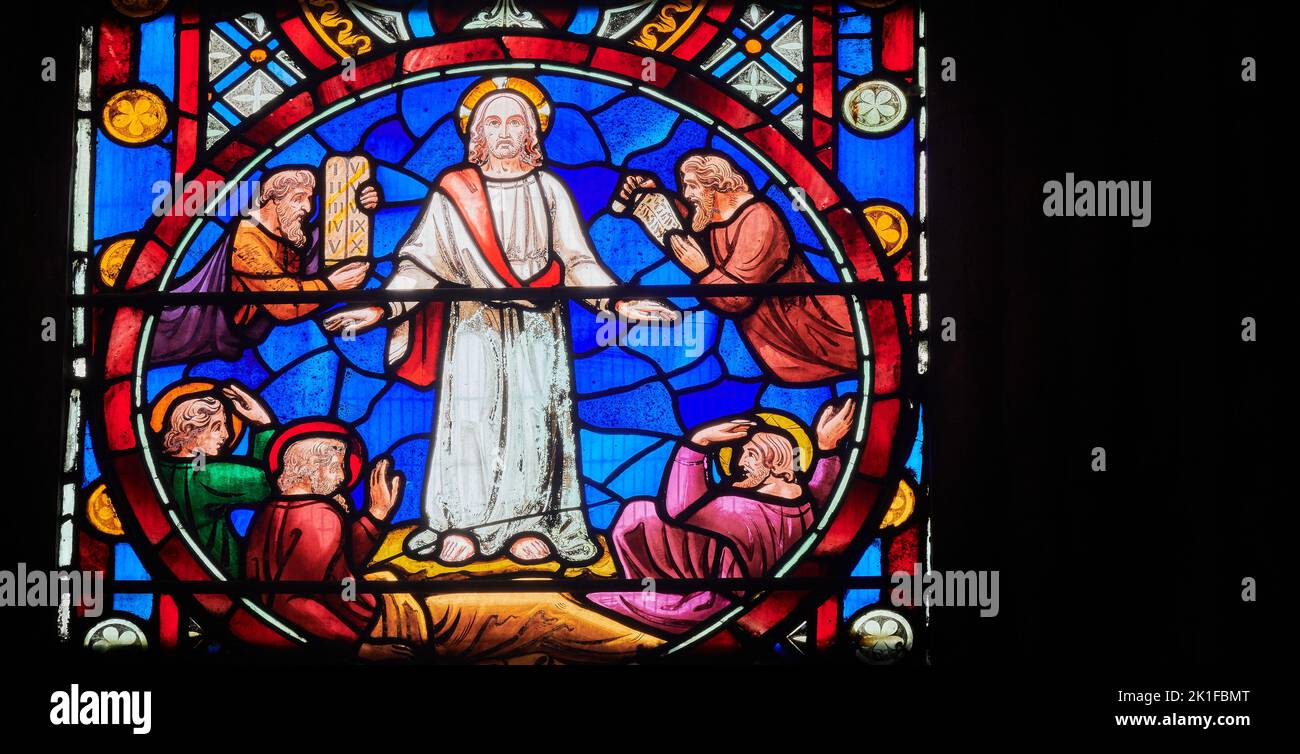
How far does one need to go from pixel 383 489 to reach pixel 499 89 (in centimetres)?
149

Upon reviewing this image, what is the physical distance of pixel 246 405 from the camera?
231 inches

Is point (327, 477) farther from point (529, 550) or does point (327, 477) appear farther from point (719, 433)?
point (719, 433)

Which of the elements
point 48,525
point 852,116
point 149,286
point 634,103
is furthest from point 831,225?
point 48,525

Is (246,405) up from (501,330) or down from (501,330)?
down

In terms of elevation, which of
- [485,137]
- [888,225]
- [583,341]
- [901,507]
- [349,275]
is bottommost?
[901,507]

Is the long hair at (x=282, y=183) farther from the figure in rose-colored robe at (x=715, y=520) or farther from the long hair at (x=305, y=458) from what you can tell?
the figure in rose-colored robe at (x=715, y=520)

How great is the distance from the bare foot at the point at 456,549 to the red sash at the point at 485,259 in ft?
1.76

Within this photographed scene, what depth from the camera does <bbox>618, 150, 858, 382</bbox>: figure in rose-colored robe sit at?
5879mm

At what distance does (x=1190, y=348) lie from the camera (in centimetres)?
548

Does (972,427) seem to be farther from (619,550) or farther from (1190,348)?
(619,550)

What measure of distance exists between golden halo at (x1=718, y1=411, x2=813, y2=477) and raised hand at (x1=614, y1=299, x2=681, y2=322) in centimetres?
46

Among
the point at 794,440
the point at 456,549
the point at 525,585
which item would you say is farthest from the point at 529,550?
the point at 794,440

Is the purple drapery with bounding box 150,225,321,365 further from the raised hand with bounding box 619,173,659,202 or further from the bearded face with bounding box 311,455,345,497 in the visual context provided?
the raised hand with bounding box 619,173,659,202

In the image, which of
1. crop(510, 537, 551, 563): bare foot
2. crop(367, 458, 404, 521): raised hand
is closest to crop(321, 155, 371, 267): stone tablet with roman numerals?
crop(367, 458, 404, 521): raised hand
